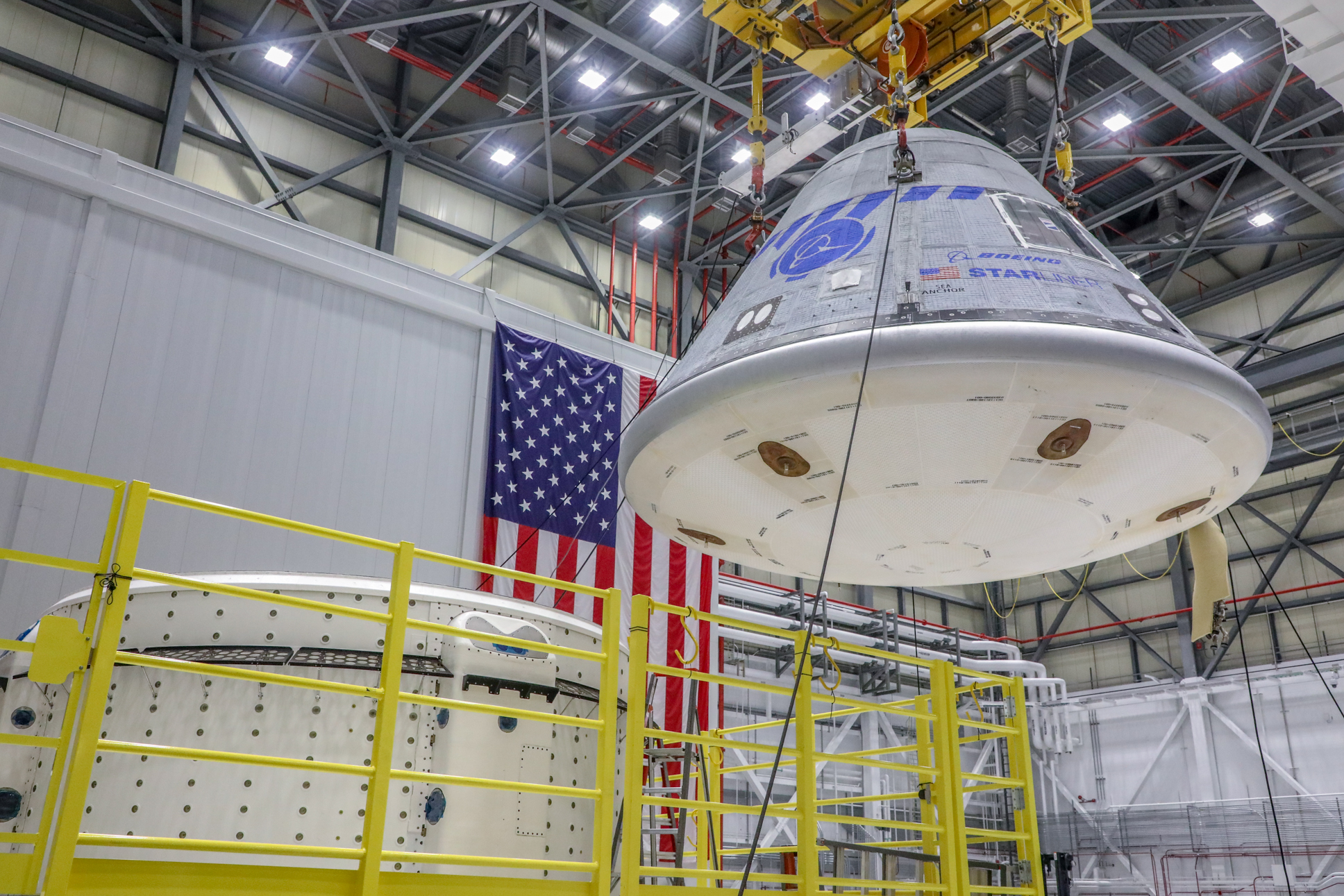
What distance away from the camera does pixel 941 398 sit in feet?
18.0

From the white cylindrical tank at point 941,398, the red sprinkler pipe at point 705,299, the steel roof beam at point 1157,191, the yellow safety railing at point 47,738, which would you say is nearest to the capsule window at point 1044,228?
the white cylindrical tank at point 941,398

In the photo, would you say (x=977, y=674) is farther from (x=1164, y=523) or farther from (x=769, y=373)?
(x=769, y=373)

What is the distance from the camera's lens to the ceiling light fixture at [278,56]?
1848 centimetres

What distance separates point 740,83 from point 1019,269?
48.2ft

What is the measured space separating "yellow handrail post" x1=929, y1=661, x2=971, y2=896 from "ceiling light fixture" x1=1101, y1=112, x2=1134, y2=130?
1701 centimetres

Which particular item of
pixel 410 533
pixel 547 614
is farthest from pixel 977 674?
pixel 410 533

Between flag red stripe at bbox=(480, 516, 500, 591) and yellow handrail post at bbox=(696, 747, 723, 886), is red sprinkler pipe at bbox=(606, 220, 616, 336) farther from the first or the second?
yellow handrail post at bbox=(696, 747, 723, 886)

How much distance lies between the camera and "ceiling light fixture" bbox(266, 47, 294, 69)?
60.6 ft

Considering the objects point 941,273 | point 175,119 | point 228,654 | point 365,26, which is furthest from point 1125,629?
point 228,654

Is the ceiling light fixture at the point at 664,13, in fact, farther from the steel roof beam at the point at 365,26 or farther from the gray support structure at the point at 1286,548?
the gray support structure at the point at 1286,548

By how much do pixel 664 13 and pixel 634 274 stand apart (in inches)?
277

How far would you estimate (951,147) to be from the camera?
7.39 metres

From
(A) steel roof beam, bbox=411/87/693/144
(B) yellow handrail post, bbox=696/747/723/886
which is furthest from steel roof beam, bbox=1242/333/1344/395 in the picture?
(B) yellow handrail post, bbox=696/747/723/886

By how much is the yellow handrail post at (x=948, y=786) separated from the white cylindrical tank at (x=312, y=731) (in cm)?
245
